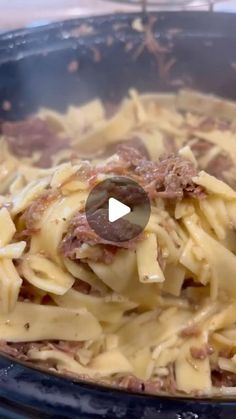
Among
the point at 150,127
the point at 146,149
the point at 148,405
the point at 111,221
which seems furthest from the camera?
the point at 150,127

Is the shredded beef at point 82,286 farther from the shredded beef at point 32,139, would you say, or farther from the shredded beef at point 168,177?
the shredded beef at point 32,139

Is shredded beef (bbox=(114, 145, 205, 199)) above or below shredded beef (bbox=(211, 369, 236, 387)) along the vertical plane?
above

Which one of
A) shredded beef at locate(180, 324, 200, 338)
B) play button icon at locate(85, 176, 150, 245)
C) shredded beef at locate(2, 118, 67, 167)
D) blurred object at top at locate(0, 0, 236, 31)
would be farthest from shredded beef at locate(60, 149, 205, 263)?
blurred object at top at locate(0, 0, 236, 31)

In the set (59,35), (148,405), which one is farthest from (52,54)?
(148,405)

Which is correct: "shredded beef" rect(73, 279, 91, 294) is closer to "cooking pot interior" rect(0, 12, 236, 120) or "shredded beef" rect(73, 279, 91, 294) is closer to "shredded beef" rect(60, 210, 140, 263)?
"shredded beef" rect(60, 210, 140, 263)

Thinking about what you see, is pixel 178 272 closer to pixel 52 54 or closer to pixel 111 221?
pixel 111 221

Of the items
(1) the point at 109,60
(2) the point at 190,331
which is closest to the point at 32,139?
(1) the point at 109,60

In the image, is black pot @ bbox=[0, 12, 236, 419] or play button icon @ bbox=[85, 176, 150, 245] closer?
play button icon @ bbox=[85, 176, 150, 245]
